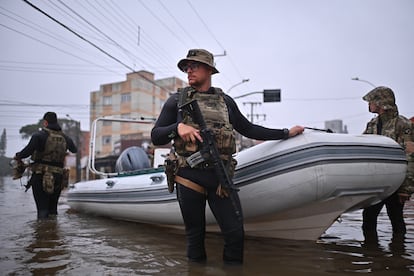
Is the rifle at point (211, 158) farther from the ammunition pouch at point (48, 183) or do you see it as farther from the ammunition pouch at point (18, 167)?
the ammunition pouch at point (18, 167)

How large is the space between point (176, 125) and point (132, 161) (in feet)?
12.3

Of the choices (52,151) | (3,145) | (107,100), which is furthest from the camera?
(3,145)

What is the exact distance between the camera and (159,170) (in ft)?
14.8

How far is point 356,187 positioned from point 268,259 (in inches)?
34.9

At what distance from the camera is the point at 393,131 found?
354 cm

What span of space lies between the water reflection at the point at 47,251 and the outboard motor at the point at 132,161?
5.14ft

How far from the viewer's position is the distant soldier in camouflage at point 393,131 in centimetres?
345

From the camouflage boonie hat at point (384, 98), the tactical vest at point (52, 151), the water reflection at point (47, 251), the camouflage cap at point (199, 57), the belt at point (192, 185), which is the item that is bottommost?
the water reflection at point (47, 251)

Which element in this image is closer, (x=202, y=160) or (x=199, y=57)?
(x=202, y=160)

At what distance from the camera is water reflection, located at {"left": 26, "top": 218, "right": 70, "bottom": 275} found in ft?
8.70

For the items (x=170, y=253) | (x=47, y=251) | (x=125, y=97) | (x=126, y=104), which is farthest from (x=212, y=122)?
(x=125, y=97)

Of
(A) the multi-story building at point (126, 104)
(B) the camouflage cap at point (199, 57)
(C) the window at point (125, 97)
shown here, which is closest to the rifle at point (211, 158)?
(B) the camouflage cap at point (199, 57)

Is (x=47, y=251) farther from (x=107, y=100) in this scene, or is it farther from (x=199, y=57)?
(x=107, y=100)

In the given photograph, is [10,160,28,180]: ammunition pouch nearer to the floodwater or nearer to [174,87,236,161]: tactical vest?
the floodwater
